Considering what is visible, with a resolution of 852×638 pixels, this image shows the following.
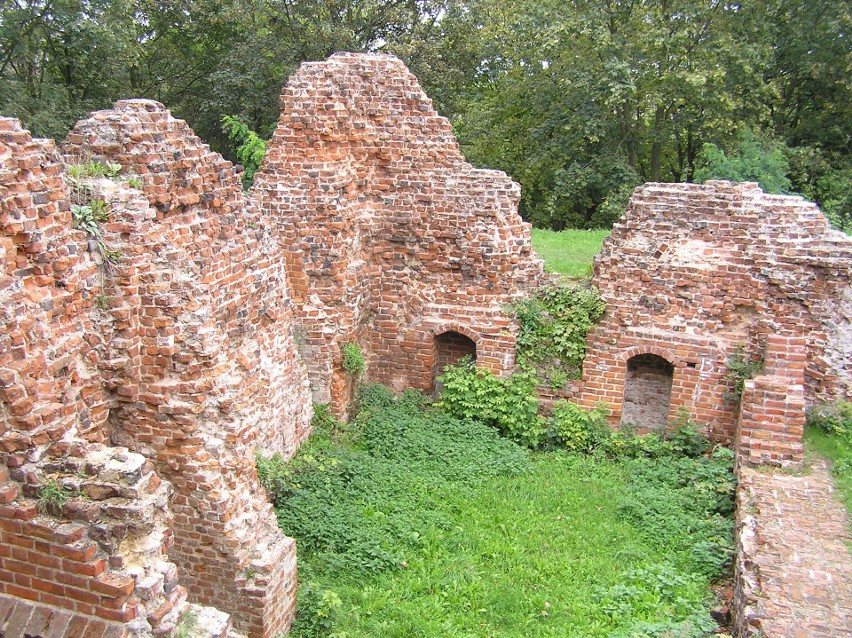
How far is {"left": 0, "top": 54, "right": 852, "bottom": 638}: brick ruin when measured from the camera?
14.0 ft

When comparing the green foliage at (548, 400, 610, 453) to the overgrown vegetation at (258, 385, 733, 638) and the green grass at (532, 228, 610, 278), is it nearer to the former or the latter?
the overgrown vegetation at (258, 385, 733, 638)

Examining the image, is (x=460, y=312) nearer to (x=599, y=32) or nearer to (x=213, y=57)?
(x=599, y=32)

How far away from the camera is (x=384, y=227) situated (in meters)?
9.51

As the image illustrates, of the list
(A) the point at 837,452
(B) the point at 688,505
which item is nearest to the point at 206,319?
(B) the point at 688,505

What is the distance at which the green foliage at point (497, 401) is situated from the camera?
8914 mm

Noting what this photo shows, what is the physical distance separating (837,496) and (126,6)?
57.1 feet

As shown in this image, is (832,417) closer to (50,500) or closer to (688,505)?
(688,505)

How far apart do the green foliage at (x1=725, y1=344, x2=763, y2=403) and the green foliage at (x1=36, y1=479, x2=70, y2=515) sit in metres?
7.30

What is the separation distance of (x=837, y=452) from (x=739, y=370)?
1341mm

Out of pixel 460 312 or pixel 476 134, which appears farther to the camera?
pixel 476 134

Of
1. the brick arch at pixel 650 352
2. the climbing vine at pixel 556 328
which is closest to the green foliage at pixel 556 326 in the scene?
the climbing vine at pixel 556 328

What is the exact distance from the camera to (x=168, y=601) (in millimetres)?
4391

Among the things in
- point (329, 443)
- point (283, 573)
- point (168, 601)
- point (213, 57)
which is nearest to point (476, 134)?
point (213, 57)

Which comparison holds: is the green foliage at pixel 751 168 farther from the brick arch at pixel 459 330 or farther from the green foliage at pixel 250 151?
the green foliage at pixel 250 151
